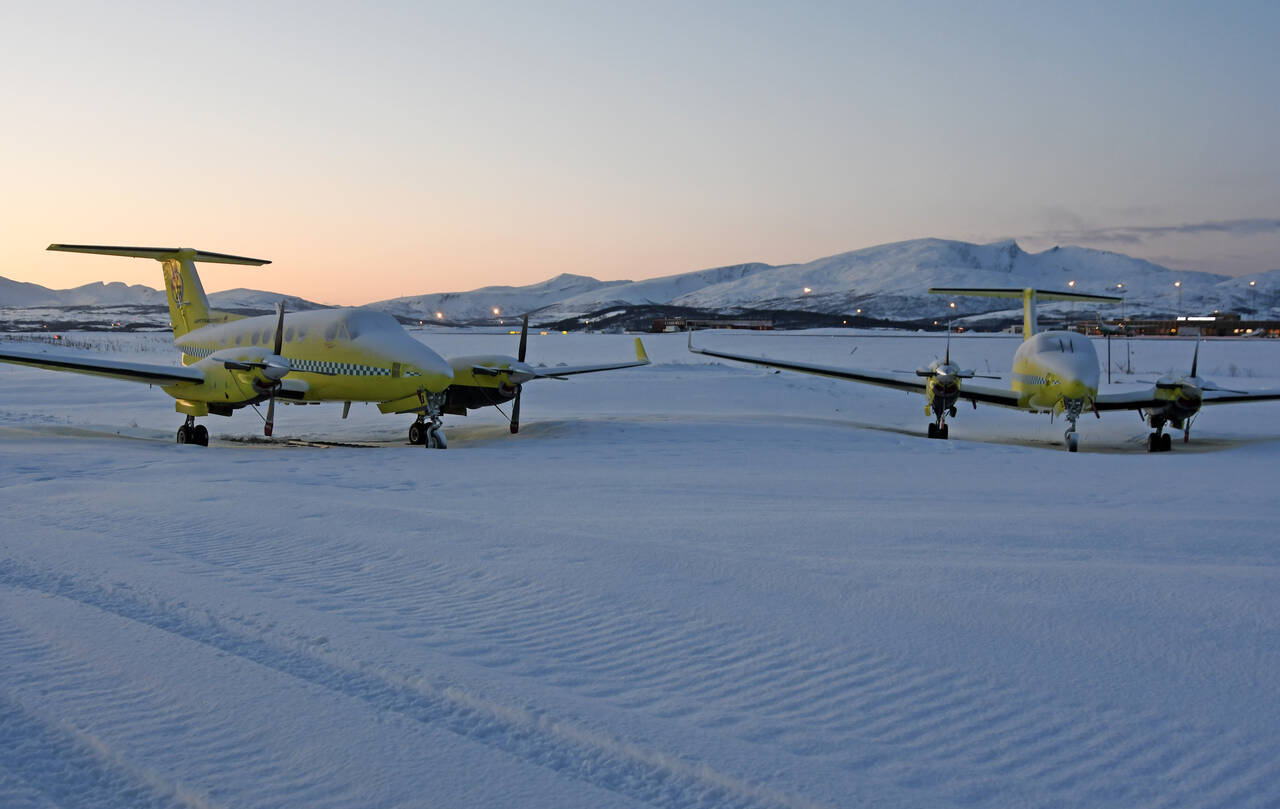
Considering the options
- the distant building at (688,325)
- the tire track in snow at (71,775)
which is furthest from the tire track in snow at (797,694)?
the distant building at (688,325)

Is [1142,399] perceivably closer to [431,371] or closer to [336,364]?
[431,371]

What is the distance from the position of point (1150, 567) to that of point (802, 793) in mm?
4697

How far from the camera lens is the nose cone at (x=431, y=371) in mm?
18078

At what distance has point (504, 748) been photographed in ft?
13.1

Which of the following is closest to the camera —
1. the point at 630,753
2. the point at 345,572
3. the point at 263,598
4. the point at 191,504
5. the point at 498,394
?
the point at 630,753

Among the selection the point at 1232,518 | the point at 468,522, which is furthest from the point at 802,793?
the point at 1232,518

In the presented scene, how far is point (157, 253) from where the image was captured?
22.8m

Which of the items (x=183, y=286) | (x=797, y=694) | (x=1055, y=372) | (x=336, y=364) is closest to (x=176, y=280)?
(x=183, y=286)

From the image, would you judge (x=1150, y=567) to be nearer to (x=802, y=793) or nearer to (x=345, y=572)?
(x=802, y=793)

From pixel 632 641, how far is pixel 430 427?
12.8 m

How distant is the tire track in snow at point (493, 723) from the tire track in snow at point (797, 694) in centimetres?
41

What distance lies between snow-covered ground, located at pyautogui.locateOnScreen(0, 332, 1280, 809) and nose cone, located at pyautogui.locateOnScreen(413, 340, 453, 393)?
5.84 m

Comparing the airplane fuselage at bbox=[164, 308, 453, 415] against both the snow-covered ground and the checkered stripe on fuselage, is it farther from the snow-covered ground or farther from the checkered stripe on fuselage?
the snow-covered ground

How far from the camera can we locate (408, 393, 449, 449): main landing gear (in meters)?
17.0
